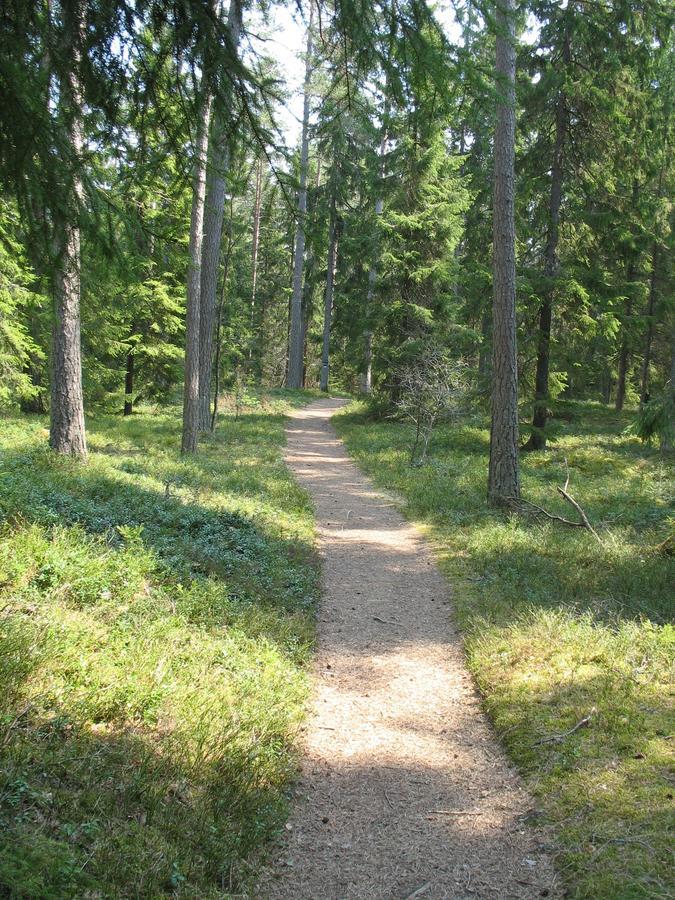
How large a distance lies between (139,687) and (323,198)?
3218 cm

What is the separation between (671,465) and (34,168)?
16.2 meters

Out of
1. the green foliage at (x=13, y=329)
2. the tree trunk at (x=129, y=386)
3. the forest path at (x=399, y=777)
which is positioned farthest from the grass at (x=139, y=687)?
the tree trunk at (x=129, y=386)

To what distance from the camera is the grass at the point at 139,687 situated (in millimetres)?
2725

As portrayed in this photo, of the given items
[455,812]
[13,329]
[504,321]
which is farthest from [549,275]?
[455,812]

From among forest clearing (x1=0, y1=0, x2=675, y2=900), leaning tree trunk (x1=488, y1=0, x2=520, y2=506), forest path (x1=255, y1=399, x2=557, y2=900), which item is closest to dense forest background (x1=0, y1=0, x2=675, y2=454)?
forest clearing (x1=0, y1=0, x2=675, y2=900)

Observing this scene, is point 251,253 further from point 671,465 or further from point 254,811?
point 254,811

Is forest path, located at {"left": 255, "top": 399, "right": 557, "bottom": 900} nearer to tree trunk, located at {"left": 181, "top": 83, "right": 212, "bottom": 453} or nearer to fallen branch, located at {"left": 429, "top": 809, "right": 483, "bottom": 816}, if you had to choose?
fallen branch, located at {"left": 429, "top": 809, "right": 483, "bottom": 816}

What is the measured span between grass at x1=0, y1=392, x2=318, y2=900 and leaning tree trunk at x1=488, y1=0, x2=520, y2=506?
4.36 metres

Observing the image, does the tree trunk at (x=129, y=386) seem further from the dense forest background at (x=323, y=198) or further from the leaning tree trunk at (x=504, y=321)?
the leaning tree trunk at (x=504, y=321)

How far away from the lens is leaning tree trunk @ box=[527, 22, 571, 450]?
16016 mm

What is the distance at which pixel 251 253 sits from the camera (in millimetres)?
43562

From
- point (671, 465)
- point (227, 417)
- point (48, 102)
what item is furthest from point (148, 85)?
point (227, 417)

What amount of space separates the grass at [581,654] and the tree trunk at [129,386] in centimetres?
1177

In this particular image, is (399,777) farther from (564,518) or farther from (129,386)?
(129,386)
